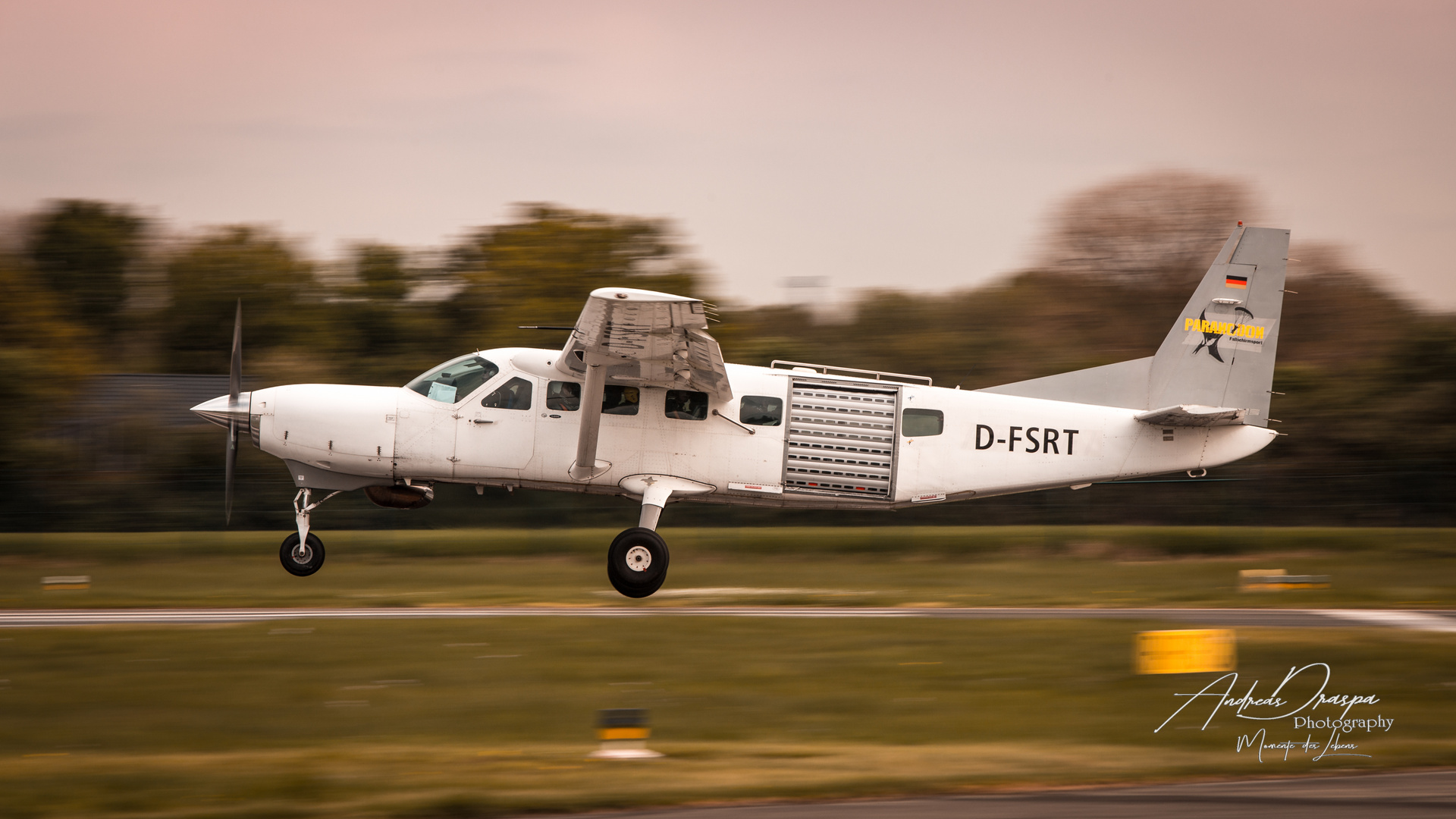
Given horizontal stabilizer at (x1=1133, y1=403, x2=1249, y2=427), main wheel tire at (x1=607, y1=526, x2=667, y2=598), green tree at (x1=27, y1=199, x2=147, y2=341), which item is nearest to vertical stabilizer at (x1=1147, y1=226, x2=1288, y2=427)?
horizontal stabilizer at (x1=1133, y1=403, x2=1249, y2=427)

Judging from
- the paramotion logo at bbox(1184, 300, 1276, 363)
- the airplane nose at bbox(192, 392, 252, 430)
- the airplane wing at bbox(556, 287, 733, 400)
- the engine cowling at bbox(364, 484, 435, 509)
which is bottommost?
the engine cowling at bbox(364, 484, 435, 509)

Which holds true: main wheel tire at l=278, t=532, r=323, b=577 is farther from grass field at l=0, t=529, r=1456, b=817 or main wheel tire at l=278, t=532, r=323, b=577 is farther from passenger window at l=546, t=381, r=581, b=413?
passenger window at l=546, t=381, r=581, b=413

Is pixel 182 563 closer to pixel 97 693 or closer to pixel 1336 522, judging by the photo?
pixel 97 693

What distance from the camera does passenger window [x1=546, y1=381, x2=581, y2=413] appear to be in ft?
42.8

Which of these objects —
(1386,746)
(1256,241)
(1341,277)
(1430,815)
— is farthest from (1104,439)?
(1341,277)

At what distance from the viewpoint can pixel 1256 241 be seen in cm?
1370

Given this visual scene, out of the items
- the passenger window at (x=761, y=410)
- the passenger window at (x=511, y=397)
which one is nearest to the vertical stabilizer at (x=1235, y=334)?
the passenger window at (x=761, y=410)

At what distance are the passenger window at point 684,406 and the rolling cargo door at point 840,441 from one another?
1053mm

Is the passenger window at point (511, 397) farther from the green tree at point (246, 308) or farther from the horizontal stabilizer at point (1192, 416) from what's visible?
the green tree at point (246, 308)

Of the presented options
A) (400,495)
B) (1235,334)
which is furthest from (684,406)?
(1235,334)

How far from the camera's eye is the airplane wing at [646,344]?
35.5 feet

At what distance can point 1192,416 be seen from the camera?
1318cm

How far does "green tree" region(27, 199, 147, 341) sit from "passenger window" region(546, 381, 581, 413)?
24004 mm

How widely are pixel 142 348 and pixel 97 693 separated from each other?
22.8 m
